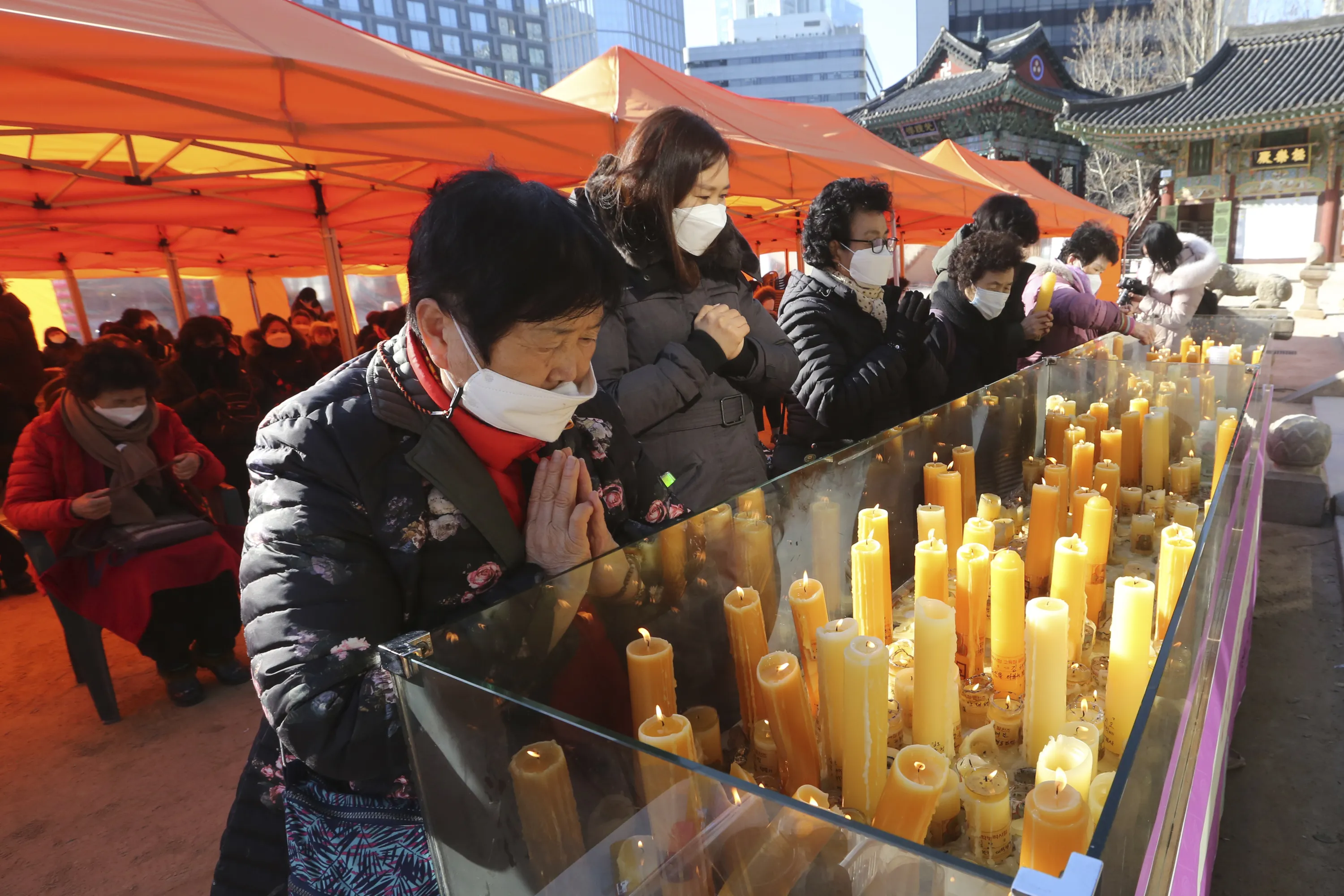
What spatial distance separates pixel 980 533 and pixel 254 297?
1174cm

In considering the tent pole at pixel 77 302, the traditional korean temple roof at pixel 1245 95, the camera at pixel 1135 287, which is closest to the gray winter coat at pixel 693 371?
the camera at pixel 1135 287

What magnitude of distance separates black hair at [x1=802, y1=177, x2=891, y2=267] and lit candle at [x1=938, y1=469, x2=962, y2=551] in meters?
1.00

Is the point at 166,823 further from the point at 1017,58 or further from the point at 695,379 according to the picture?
the point at 1017,58

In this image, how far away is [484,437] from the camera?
1010mm

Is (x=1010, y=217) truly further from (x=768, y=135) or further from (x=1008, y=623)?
(x=1008, y=623)

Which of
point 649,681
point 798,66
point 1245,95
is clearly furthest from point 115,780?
point 798,66

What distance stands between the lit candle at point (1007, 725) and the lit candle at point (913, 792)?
1.19ft

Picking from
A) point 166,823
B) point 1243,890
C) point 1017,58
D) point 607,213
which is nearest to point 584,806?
point 607,213

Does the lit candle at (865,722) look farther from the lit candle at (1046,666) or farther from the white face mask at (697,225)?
the white face mask at (697,225)

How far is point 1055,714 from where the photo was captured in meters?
0.94

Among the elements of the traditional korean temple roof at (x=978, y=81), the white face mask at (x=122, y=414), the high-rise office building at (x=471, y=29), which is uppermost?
the high-rise office building at (x=471, y=29)

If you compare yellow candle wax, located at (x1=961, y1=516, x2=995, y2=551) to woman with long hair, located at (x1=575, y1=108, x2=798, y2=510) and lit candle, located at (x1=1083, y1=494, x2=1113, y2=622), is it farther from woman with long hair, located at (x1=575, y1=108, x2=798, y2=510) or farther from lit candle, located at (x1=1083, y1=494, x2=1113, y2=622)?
woman with long hair, located at (x1=575, y1=108, x2=798, y2=510)

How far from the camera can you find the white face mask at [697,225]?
1.77 m

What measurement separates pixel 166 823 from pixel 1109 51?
31338 mm
